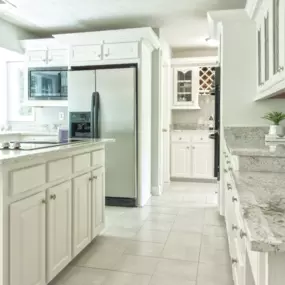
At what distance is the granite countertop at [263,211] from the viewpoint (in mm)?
668

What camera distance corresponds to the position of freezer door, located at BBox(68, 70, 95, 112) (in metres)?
4.31

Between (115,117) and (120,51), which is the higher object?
(120,51)

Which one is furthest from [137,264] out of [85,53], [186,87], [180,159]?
[186,87]

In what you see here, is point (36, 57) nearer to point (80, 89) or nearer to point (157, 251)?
point (80, 89)

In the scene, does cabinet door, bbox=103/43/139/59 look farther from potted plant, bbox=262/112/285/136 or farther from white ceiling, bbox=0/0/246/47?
potted plant, bbox=262/112/285/136

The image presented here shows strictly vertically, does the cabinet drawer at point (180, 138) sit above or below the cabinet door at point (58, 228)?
above

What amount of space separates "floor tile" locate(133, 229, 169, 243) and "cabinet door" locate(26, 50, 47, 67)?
2995 mm

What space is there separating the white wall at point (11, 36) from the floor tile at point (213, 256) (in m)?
3.77

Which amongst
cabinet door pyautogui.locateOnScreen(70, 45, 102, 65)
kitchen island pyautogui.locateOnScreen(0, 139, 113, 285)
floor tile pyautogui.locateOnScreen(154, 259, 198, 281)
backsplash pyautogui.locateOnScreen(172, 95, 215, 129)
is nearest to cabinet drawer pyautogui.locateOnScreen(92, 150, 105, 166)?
kitchen island pyautogui.locateOnScreen(0, 139, 113, 285)

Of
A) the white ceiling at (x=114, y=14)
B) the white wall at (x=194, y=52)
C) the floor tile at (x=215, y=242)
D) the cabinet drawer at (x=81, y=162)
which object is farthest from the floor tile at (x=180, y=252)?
the white wall at (x=194, y=52)

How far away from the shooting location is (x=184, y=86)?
627 centimetres

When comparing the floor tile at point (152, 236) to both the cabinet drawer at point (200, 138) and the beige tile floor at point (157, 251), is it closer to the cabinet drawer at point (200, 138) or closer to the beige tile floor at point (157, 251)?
the beige tile floor at point (157, 251)

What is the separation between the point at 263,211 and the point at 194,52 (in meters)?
5.94

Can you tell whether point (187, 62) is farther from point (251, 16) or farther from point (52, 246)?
point (52, 246)
